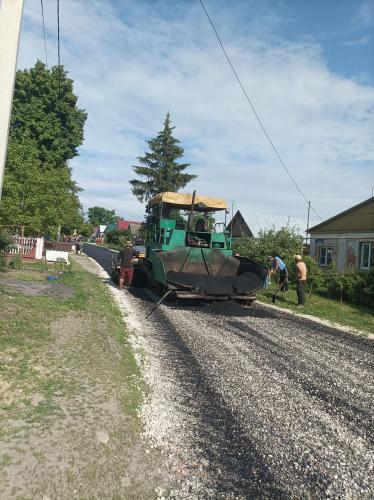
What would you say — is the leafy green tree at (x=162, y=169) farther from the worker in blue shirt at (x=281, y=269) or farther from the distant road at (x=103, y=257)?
the worker in blue shirt at (x=281, y=269)

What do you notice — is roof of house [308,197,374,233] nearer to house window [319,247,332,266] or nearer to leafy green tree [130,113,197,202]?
house window [319,247,332,266]

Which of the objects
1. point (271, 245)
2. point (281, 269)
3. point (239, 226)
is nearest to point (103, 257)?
point (239, 226)

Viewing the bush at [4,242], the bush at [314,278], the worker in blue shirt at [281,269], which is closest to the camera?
the worker in blue shirt at [281,269]

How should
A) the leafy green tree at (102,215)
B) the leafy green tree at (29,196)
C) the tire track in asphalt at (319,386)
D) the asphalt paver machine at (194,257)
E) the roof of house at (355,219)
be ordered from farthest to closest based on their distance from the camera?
the leafy green tree at (102,215)
the roof of house at (355,219)
the leafy green tree at (29,196)
the asphalt paver machine at (194,257)
the tire track in asphalt at (319,386)

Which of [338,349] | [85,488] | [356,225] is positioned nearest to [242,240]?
[356,225]

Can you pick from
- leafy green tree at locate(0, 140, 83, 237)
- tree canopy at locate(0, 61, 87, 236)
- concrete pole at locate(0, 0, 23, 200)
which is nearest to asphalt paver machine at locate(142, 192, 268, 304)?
concrete pole at locate(0, 0, 23, 200)

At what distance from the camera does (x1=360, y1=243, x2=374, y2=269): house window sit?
2389 cm

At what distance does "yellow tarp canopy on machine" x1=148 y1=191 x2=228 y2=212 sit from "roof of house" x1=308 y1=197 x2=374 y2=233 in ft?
46.4

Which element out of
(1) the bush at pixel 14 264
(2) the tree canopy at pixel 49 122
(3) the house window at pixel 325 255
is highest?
(2) the tree canopy at pixel 49 122

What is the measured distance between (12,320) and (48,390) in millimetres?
2935

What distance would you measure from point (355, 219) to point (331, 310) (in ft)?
44.1

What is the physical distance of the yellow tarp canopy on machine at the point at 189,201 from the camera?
13.0 meters

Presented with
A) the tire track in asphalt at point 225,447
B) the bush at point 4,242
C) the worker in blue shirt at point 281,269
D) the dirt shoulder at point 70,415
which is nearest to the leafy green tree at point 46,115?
the bush at point 4,242

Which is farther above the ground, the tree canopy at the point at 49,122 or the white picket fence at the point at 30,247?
the tree canopy at the point at 49,122
